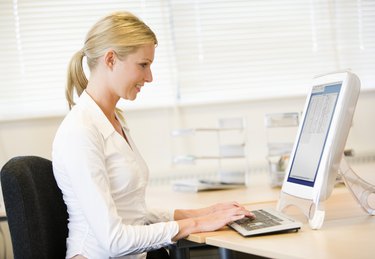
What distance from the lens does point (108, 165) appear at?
63.8 inches

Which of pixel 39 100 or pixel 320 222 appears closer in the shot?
pixel 320 222

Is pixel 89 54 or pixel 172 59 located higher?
pixel 89 54

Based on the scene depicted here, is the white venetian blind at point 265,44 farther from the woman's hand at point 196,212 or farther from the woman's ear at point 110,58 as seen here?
the woman's ear at point 110,58

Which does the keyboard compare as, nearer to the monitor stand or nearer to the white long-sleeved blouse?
the monitor stand

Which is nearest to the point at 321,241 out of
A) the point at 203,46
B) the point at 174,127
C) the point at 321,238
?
the point at 321,238

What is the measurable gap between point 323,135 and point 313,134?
0.25 ft

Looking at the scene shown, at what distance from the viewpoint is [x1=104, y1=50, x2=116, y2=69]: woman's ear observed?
1.67 metres

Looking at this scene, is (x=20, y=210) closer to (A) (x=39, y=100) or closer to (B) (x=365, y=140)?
(A) (x=39, y=100)

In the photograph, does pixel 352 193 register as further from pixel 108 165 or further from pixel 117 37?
pixel 117 37

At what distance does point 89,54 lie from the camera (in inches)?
68.0

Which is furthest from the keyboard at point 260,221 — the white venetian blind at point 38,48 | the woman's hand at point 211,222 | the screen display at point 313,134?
the white venetian blind at point 38,48

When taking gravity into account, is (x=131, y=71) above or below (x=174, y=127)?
above

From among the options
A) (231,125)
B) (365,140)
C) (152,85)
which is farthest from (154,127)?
(365,140)

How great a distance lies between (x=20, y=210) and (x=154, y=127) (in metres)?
1.84
